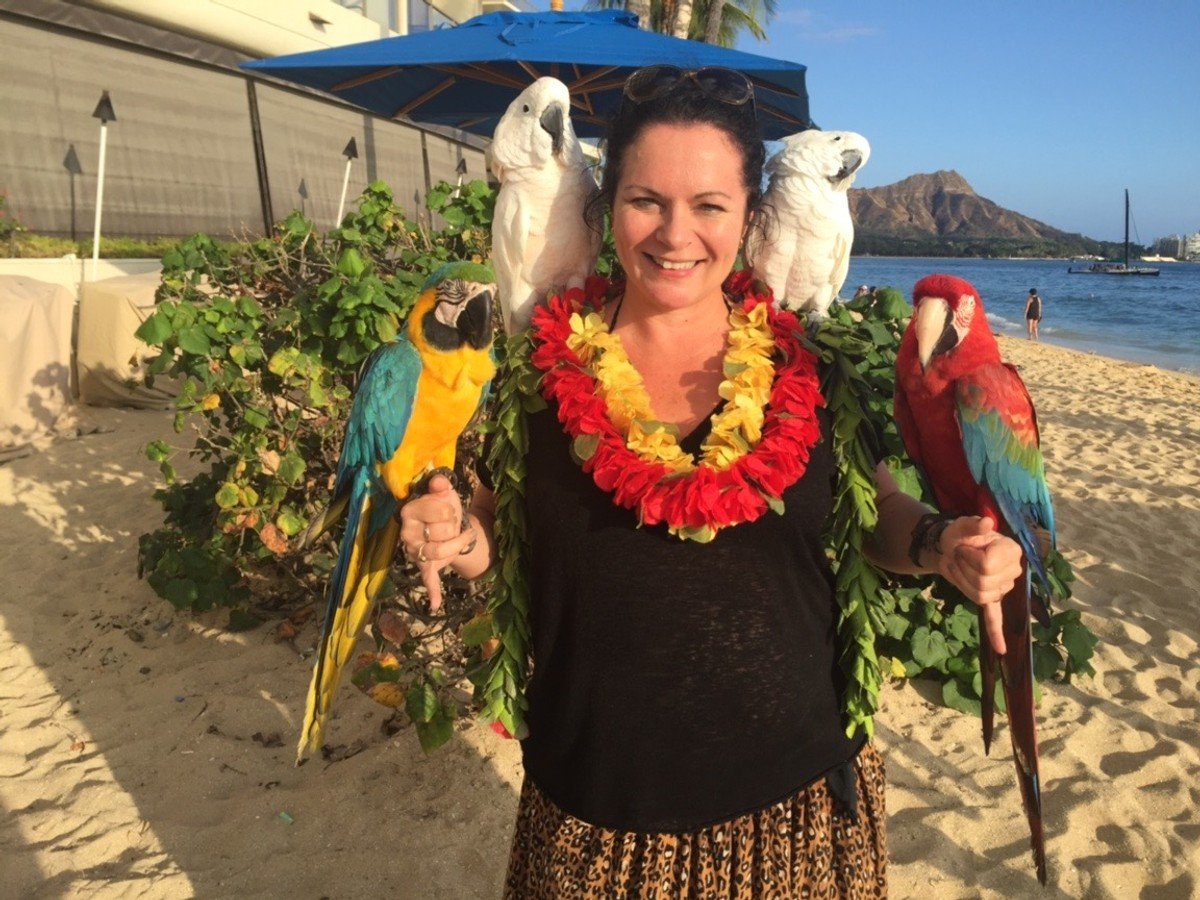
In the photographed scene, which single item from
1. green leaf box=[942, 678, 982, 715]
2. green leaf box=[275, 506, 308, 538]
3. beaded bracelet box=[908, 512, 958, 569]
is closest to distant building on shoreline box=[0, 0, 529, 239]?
green leaf box=[275, 506, 308, 538]

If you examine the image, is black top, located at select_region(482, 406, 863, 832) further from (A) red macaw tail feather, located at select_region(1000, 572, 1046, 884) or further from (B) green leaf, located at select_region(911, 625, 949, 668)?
(B) green leaf, located at select_region(911, 625, 949, 668)

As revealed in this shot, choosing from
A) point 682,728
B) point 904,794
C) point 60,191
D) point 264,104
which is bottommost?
point 904,794

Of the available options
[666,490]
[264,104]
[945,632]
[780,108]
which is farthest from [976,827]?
[264,104]

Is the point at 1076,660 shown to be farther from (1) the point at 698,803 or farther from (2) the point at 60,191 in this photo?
(2) the point at 60,191

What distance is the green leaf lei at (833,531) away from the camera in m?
1.36

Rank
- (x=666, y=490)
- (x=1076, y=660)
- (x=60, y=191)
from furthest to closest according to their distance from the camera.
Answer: (x=60, y=191), (x=1076, y=660), (x=666, y=490)

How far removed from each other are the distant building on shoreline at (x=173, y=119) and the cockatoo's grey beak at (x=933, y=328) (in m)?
4.78

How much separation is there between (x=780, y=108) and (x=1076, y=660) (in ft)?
14.8

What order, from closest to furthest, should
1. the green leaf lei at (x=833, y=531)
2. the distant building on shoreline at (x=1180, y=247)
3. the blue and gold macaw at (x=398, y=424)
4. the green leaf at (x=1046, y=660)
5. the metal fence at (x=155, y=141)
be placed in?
the green leaf lei at (x=833, y=531)
the blue and gold macaw at (x=398, y=424)
the green leaf at (x=1046, y=660)
the metal fence at (x=155, y=141)
the distant building on shoreline at (x=1180, y=247)

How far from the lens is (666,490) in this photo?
1.27m

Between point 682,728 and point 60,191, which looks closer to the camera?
point 682,728

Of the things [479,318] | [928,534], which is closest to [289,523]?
[479,318]

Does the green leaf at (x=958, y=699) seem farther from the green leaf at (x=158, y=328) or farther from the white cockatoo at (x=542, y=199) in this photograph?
the green leaf at (x=158, y=328)

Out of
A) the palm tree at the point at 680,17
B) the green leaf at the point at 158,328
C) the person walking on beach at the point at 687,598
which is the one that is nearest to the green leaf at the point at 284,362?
the green leaf at the point at 158,328
